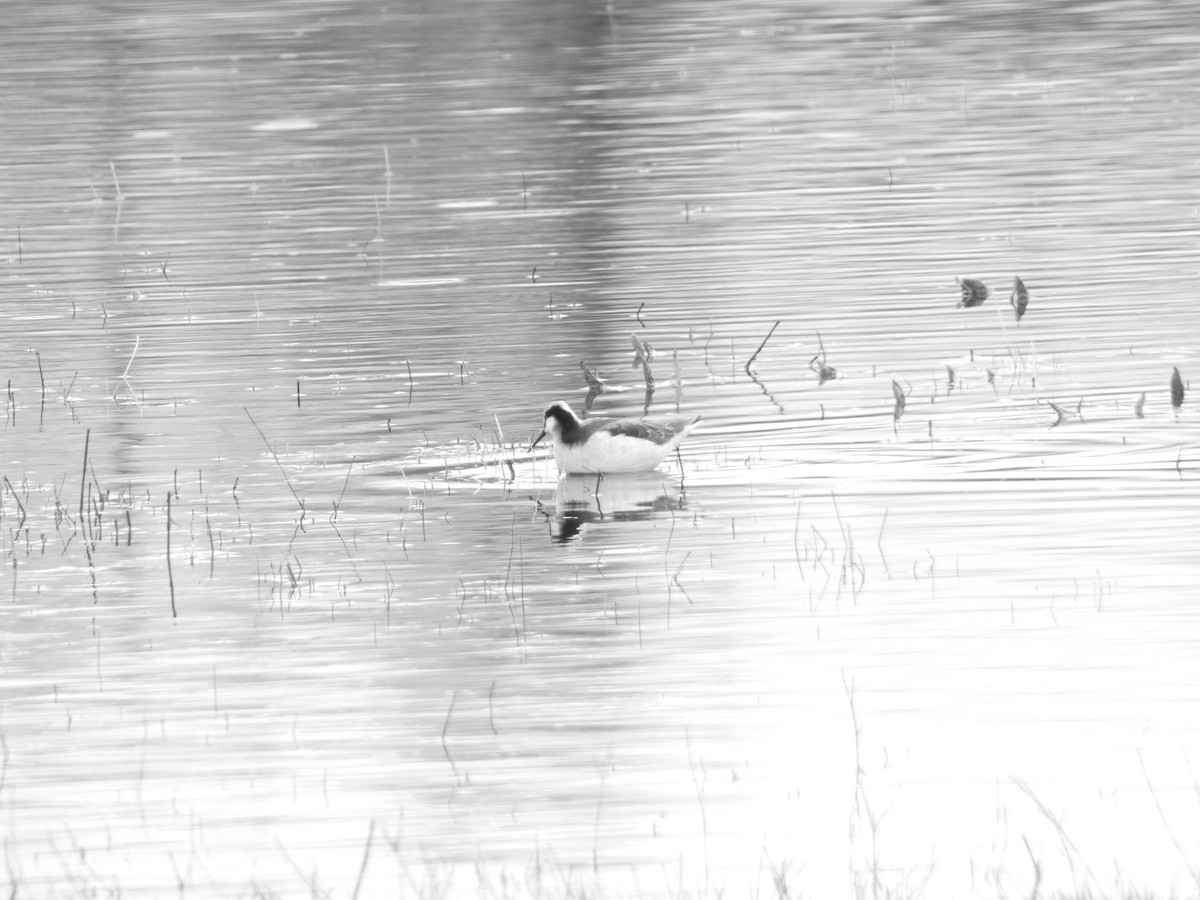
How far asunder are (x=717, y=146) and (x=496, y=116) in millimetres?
6095

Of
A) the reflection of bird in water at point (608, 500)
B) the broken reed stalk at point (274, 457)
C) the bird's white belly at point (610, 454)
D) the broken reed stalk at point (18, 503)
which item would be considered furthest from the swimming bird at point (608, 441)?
the broken reed stalk at point (18, 503)

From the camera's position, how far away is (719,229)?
29422 millimetres

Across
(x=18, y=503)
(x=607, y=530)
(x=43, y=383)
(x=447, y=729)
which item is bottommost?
(x=447, y=729)

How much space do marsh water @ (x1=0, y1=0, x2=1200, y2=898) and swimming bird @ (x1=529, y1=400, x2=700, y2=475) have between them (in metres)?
0.18

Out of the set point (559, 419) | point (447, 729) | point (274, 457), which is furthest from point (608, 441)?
point (447, 729)

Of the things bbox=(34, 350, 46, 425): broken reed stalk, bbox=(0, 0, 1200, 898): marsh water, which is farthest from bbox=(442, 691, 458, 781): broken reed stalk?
bbox=(34, 350, 46, 425): broken reed stalk

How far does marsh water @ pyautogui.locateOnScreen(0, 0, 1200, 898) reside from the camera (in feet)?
32.2

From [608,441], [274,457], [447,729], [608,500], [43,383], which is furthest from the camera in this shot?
[43,383]

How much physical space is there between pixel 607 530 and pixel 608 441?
4.39 ft

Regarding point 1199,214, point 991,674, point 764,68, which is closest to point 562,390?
point 991,674

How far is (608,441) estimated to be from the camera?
1653 centimetres

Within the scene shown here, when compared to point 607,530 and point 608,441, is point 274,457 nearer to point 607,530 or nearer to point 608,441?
point 608,441

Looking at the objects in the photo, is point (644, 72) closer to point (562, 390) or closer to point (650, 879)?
point (562, 390)

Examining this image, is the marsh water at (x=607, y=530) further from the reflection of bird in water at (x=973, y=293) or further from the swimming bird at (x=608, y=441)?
the reflection of bird in water at (x=973, y=293)
